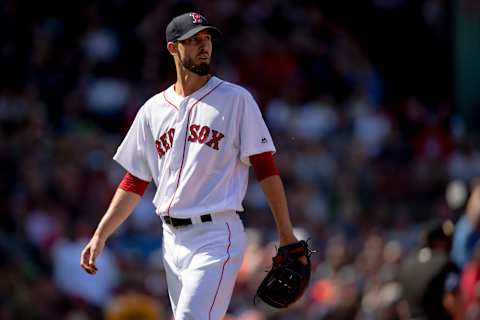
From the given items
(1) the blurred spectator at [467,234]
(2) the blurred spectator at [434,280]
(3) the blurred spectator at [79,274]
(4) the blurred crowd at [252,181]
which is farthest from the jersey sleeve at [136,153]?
(3) the blurred spectator at [79,274]

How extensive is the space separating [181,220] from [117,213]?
42 cm

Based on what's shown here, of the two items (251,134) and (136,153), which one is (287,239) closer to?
(251,134)

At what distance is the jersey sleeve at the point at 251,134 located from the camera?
5.52m

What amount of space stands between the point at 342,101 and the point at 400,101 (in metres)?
0.95

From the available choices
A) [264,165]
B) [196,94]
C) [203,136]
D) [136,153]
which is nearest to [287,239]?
[264,165]

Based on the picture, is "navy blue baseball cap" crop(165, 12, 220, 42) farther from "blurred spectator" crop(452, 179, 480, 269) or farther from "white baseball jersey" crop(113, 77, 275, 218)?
"blurred spectator" crop(452, 179, 480, 269)

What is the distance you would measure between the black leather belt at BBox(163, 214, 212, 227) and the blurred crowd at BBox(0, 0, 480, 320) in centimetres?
290

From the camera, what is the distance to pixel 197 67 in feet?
18.3

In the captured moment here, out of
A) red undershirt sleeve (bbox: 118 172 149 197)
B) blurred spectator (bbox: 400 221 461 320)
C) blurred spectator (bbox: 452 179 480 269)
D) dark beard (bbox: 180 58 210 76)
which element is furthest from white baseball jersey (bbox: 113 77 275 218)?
blurred spectator (bbox: 452 179 480 269)

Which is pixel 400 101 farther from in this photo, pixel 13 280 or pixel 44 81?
pixel 13 280

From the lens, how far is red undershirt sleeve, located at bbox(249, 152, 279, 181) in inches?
217

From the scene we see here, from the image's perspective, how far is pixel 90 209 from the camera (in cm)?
1141

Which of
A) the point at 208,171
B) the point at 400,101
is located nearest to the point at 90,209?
the point at 400,101

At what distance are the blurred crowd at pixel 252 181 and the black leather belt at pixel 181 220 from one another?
290 cm
